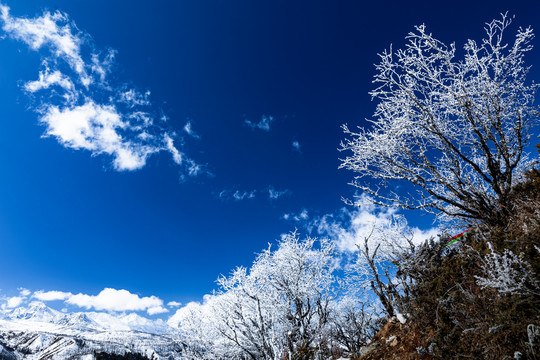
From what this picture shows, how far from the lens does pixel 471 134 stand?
6984mm

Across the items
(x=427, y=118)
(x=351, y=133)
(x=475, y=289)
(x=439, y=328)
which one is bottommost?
(x=439, y=328)

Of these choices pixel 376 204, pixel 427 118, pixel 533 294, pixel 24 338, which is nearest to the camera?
pixel 533 294

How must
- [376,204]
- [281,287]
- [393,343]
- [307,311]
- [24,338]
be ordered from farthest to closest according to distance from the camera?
[24,338] < [281,287] < [307,311] < [376,204] < [393,343]

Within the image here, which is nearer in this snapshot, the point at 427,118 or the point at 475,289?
the point at 475,289

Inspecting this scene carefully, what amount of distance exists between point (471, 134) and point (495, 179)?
1.24 meters

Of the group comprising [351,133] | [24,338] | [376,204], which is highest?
[24,338]

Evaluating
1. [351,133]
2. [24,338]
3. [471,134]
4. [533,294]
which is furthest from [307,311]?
[24,338]

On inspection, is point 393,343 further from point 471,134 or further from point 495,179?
point 471,134

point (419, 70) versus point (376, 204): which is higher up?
point (419, 70)

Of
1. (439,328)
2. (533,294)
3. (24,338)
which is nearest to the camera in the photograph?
(533,294)

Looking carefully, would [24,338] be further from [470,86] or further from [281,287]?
[470,86]

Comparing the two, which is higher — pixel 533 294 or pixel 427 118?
pixel 427 118

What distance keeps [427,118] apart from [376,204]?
8.76 ft

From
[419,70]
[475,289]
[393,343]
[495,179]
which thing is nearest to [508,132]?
[495,179]
